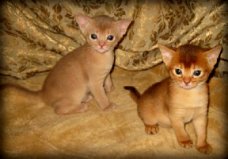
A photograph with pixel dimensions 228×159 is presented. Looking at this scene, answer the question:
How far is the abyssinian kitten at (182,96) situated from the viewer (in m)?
1.74

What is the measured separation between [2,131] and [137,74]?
887 mm

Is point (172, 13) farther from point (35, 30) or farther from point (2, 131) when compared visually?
point (2, 131)

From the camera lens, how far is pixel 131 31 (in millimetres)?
2191

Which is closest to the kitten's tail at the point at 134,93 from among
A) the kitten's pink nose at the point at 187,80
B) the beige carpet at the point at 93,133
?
the beige carpet at the point at 93,133

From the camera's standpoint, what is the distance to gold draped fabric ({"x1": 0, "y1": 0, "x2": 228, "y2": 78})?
2.10 metres

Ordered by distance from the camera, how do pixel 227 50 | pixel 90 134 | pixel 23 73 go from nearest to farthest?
pixel 90 134 → pixel 227 50 → pixel 23 73

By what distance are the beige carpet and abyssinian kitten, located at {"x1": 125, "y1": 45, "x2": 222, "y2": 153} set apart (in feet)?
0.20

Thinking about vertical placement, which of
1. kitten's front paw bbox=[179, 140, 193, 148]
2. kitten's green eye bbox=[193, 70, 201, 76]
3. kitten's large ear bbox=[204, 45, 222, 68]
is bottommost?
kitten's front paw bbox=[179, 140, 193, 148]

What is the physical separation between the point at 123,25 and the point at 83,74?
331 millimetres

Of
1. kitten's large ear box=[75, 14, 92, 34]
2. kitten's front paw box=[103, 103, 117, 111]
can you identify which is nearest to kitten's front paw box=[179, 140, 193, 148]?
kitten's front paw box=[103, 103, 117, 111]

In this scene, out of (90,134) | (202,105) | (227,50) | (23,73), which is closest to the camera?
(202,105)

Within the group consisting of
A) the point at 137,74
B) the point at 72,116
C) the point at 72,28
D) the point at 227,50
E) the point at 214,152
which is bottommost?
the point at 214,152

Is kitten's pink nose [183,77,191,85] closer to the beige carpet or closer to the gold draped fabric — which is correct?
the beige carpet

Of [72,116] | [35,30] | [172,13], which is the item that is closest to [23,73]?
[35,30]
